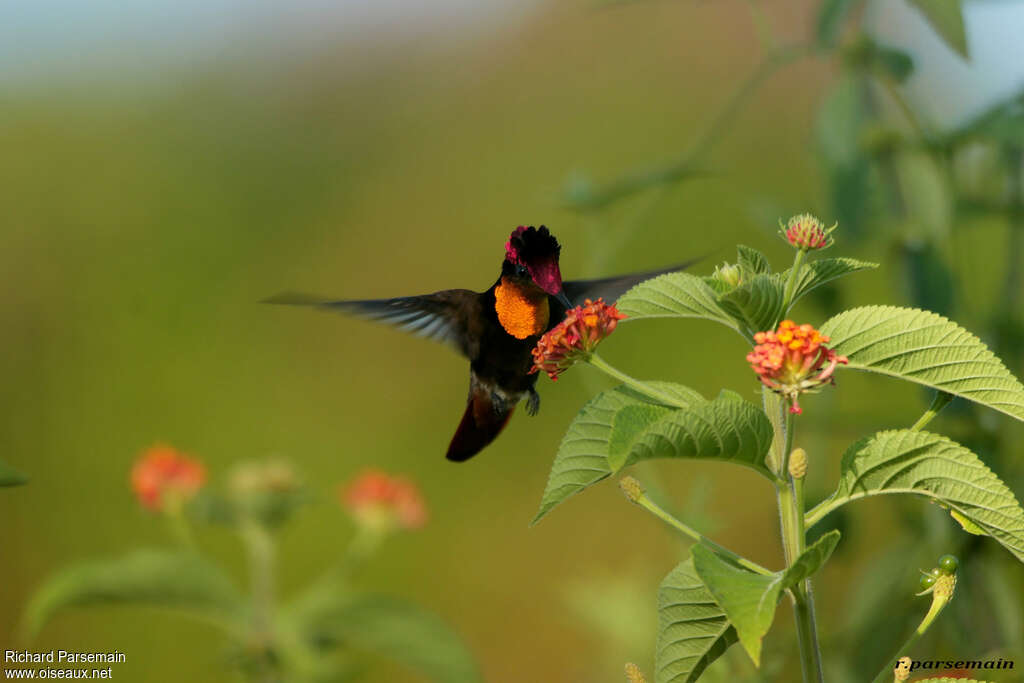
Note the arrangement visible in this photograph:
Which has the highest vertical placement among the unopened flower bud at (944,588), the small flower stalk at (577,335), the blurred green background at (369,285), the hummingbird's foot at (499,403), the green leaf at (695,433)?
the blurred green background at (369,285)

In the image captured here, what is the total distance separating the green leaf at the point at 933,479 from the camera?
60 centimetres

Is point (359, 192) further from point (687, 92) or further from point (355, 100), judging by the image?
point (687, 92)

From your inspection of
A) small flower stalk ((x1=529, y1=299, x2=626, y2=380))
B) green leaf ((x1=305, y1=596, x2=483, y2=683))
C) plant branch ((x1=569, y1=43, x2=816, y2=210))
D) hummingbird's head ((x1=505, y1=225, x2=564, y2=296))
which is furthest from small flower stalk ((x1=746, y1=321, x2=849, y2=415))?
plant branch ((x1=569, y1=43, x2=816, y2=210))

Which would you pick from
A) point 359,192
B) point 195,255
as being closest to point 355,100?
point 359,192

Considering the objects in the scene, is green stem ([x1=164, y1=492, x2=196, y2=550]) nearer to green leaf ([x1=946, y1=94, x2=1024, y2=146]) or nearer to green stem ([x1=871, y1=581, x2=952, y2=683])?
green stem ([x1=871, y1=581, x2=952, y2=683])

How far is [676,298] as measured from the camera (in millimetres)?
659

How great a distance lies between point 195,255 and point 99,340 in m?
0.56

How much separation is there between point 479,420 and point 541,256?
35cm

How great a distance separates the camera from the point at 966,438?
129cm

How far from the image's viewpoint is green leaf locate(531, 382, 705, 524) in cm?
61

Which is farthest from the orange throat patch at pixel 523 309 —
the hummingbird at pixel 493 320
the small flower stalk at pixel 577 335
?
the small flower stalk at pixel 577 335

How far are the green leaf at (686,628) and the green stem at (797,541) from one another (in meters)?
0.05

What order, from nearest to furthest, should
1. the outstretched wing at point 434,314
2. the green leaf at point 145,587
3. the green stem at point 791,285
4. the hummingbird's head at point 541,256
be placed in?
the green stem at point 791,285 → the hummingbird's head at point 541,256 → the outstretched wing at point 434,314 → the green leaf at point 145,587

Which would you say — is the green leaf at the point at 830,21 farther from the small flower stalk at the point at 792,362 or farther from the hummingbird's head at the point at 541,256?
the small flower stalk at the point at 792,362
